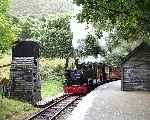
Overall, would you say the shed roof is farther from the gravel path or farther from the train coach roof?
the train coach roof

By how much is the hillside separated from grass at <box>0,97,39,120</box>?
453ft

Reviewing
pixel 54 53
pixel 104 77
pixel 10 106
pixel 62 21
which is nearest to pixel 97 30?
pixel 10 106

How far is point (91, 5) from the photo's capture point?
22188 millimetres

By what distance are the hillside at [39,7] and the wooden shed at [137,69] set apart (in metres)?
124

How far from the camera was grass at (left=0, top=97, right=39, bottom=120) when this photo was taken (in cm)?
2283

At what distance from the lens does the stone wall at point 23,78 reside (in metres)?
27.9

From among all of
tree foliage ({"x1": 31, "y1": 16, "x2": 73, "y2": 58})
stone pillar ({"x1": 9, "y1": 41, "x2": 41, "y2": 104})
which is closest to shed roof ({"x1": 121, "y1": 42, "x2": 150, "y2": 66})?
stone pillar ({"x1": 9, "y1": 41, "x2": 41, "y2": 104})

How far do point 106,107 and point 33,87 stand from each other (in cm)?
506

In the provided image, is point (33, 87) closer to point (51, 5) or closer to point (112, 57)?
point (112, 57)

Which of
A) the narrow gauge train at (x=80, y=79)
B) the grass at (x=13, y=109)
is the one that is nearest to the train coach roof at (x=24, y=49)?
the grass at (x=13, y=109)

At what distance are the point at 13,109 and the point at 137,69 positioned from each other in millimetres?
18736

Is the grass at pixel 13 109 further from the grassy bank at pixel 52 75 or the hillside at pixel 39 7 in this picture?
the hillside at pixel 39 7

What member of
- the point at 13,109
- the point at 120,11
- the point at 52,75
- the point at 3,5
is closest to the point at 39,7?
the point at 52,75

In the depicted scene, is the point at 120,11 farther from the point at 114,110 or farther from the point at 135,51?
the point at 135,51
